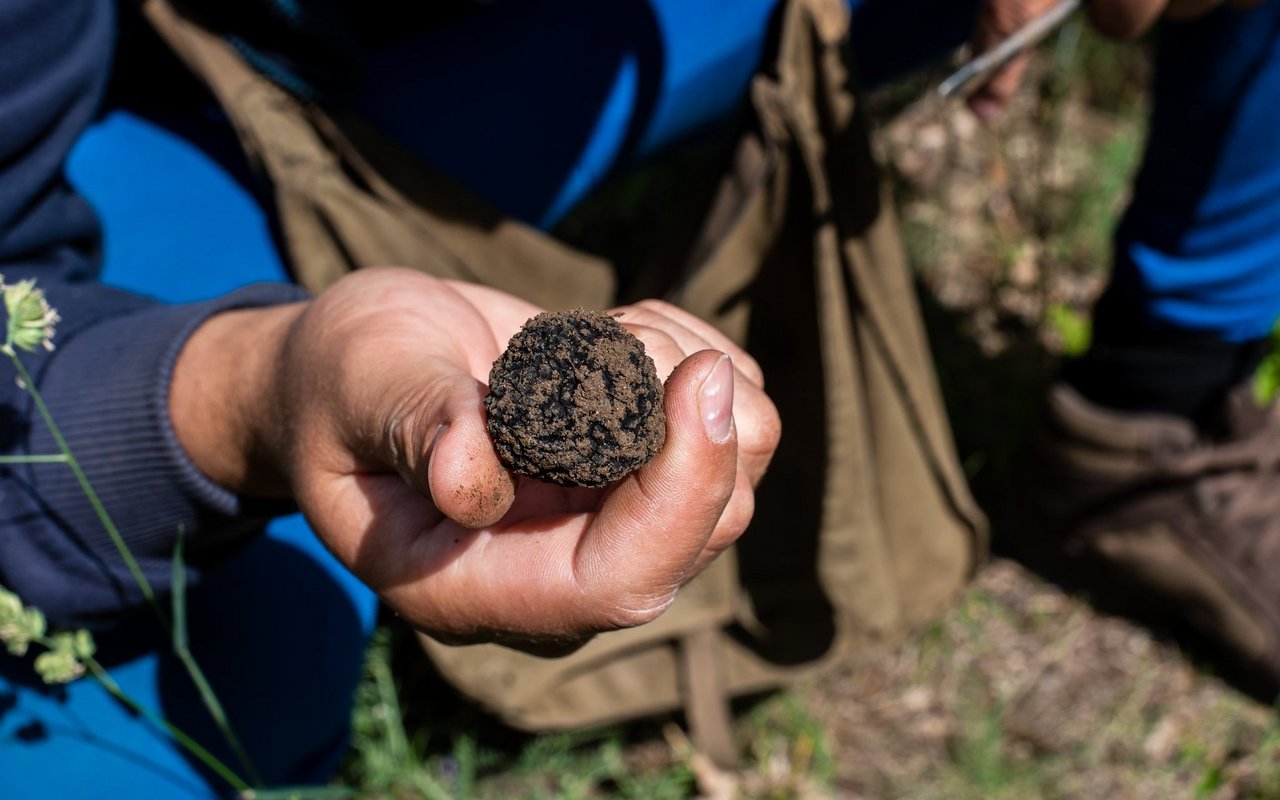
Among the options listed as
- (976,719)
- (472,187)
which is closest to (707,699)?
(976,719)

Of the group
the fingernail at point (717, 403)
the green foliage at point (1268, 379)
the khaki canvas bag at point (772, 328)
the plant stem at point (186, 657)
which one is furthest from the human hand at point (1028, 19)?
the plant stem at point (186, 657)

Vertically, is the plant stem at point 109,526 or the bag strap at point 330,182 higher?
the bag strap at point 330,182

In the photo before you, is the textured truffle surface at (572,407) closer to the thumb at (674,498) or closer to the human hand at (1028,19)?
the thumb at (674,498)

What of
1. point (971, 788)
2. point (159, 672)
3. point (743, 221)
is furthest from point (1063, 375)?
point (159, 672)

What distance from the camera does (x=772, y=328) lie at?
2.07 meters

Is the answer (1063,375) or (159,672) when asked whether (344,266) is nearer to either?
(159,672)

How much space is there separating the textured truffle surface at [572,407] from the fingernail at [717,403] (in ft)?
0.18

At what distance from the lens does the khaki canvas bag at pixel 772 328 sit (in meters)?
1.83

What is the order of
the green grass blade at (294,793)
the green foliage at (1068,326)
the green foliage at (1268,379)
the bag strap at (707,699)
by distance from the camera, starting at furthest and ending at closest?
the green foliage at (1068,326), the green foliage at (1268,379), the bag strap at (707,699), the green grass blade at (294,793)

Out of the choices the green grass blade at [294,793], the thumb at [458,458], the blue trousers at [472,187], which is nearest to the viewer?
the thumb at [458,458]

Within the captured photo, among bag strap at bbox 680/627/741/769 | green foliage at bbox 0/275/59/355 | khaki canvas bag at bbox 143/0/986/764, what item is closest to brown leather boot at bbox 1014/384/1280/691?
khaki canvas bag at bbox 143/0/986/764

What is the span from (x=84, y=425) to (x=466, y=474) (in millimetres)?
756

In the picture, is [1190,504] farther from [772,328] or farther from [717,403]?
[717,403]

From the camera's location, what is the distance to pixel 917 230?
3.61m
